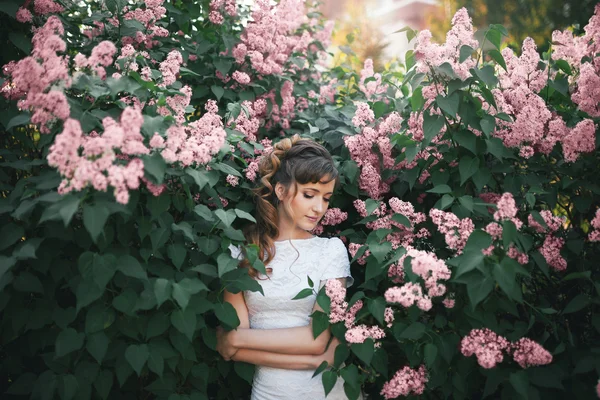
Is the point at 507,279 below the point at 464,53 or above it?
below

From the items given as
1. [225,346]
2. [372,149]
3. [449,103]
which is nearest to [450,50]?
[449,103]

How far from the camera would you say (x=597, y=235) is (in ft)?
6.56

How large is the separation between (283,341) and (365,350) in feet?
1.76

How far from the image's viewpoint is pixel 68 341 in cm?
196

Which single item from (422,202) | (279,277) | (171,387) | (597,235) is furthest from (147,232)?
(597,235)

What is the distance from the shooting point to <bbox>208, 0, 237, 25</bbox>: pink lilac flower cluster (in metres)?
3.28

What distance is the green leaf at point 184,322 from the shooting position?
76.9 inches

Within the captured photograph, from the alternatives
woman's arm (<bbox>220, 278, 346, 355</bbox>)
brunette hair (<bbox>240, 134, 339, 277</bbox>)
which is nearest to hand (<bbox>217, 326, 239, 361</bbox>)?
woman's arm (<bbox>220, 278, 346, 355</bbox>)

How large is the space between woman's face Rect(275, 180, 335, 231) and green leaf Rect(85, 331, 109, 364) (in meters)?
1.27

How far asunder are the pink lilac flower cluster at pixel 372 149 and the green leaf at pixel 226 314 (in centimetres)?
110

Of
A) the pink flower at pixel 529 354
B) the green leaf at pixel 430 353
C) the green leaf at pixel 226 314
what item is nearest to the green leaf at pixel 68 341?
the green leaf at pixel 226 314

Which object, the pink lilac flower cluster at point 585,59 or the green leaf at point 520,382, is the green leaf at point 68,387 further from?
the pink lilac flower cluster at point 585,59

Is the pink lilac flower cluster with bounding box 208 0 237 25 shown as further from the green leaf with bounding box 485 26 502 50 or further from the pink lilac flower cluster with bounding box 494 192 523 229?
the pink lilac flower cluster with bounding box 494 192 523 229

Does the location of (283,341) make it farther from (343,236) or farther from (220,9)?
(220,9)
